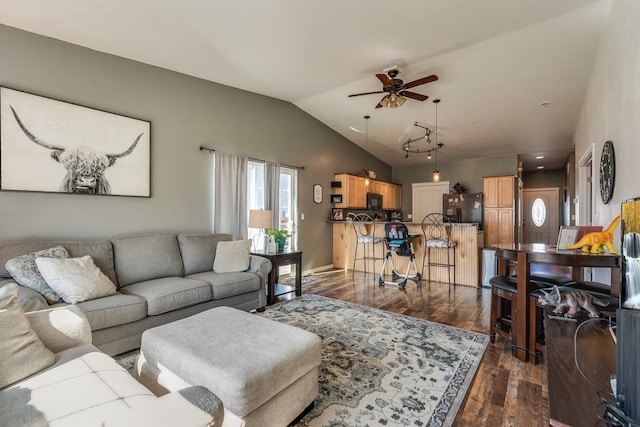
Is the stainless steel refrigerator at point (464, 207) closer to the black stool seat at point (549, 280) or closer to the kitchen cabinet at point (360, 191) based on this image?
the kitchen cabinet at point (360, 191)

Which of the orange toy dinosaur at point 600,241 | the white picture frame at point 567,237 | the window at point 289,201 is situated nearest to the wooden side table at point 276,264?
the window at point 289,201

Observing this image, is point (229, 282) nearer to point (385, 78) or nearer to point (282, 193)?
point (282, 193)

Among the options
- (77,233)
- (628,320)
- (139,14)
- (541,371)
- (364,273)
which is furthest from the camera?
(364,273)

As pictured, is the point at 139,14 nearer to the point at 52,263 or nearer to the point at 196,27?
the point at 196,27

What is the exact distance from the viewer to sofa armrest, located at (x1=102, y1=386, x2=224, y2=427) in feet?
3.24

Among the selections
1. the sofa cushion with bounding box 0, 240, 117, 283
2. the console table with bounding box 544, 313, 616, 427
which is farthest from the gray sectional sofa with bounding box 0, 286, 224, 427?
the sofa cushion with bounding box 0, 240, 117, 283

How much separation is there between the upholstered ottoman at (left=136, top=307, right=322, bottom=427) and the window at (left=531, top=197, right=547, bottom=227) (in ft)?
33.8

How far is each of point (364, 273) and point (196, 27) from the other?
4840 mm

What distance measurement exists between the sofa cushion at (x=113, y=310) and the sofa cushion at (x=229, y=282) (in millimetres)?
704

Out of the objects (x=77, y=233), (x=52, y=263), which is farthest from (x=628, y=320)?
(x=77, y=233)

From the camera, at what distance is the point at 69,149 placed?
9.96 ft

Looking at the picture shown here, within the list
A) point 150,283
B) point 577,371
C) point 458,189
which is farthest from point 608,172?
point 458,189

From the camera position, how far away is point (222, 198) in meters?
4.36

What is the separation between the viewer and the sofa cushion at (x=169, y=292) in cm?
265
